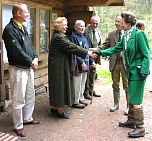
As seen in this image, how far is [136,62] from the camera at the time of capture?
15.7 ft

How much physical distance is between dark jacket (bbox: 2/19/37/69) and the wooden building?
110 cm

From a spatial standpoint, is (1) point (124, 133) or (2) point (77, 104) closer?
(1) point (124, 133)

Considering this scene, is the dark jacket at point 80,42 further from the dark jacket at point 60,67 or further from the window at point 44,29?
the window at point 44,29

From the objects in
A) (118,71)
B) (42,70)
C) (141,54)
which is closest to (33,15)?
(42,70)

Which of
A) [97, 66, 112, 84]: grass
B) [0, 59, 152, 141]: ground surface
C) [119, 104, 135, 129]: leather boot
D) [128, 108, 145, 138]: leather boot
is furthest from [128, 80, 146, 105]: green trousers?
[97, 66, 112, 84]: grass

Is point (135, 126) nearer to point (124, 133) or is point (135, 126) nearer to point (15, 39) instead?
point (124, 133)

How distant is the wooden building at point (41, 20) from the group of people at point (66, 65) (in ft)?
3.18

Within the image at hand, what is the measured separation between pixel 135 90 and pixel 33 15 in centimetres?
320

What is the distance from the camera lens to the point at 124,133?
5.10m

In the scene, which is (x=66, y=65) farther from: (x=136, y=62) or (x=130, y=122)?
(x=130, y=122)

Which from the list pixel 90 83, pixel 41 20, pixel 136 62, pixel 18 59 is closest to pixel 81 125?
pixel 136 62

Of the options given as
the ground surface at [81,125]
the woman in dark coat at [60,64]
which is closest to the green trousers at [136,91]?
the ground surface at [81,125]

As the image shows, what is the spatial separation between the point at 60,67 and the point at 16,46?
1.16 m

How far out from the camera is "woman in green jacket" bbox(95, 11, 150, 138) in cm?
471
